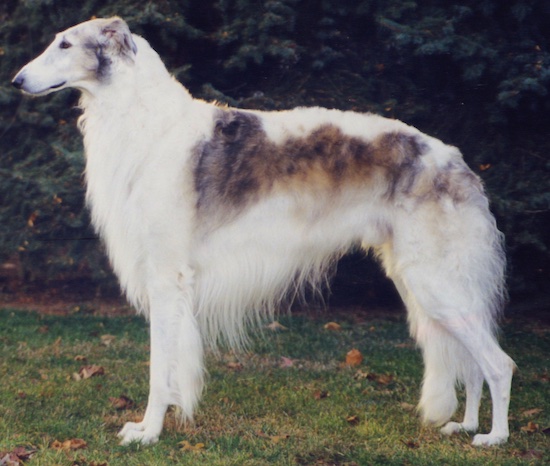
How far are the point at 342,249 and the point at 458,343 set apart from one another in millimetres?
776

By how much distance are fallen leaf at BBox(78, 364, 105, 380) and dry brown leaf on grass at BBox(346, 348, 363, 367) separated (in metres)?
1.68

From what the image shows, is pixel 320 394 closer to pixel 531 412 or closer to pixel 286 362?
pixel 286 362

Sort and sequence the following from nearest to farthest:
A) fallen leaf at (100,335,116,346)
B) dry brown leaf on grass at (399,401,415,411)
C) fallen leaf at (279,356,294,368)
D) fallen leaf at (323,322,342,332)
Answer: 1. dry brown leaf on grass at (399,401,415,411)
2. fallen leaf at (279,356,294,368)
3. fallen leaf at (100,335,116,346)
4. fallen leaf at (323,322,342,332)

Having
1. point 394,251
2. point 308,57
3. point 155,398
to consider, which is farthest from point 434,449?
point 308,57

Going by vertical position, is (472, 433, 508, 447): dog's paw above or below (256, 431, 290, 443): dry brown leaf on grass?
below

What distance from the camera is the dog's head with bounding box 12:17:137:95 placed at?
163 inches

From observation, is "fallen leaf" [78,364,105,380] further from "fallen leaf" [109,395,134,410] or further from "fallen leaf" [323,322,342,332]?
"fallen leaf" [323,322,342,332]

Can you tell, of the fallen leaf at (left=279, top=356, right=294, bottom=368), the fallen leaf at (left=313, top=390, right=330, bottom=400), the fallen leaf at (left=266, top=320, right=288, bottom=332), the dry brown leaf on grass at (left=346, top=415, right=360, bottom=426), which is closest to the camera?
the dry brown leaf on grass at (left=346, top=415, right=360, bottom=426)

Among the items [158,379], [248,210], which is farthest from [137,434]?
[248,210]

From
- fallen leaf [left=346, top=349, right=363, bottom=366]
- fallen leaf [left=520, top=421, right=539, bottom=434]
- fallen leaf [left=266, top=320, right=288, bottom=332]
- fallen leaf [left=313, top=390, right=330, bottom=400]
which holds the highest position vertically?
fallen leaf [left=520, top=421, right=539, bottom=434]

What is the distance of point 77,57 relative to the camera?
4.16 meters

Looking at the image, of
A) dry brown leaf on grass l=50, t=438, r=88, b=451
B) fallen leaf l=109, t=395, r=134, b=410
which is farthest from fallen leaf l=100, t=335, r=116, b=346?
dry brown leaf on grass l=50, t=438, r=88, b=451

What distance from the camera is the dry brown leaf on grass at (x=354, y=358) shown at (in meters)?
5.80

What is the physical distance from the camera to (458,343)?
430 centimetres
